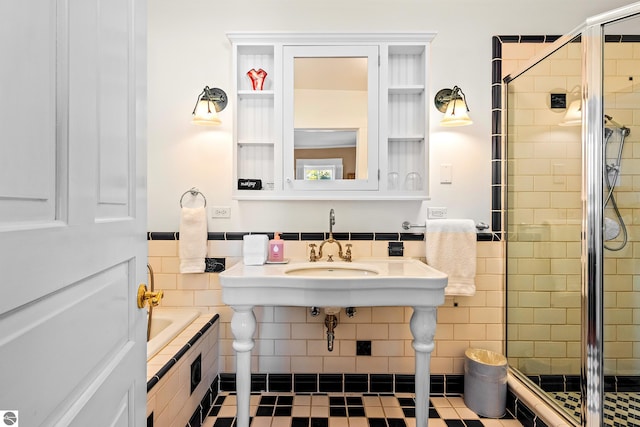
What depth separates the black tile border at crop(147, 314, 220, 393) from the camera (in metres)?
1.26

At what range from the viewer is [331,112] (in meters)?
1.98

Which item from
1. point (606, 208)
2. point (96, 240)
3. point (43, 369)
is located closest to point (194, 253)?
point (96, 240)

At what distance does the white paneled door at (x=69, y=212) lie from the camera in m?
0.42

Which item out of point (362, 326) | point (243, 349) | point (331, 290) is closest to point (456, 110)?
point (331, 290)

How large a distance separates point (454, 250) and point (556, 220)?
51cm

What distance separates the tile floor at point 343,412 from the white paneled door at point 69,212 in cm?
118

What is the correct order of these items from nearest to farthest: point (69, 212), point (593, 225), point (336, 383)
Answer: point (69, 212), point (593, 225), point (336, 383)

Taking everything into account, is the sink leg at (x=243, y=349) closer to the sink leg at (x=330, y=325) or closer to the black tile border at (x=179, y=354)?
the black tile border at (x=179, y=354)

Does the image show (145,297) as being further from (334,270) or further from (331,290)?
(334,270)

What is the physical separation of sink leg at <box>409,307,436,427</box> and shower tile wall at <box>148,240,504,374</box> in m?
0.49

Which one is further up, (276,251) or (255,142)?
(255,142)

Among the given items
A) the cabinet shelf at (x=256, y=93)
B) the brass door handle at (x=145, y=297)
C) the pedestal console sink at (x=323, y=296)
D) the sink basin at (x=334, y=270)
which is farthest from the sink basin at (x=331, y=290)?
the cabinet shelf at (x=256, y=93)

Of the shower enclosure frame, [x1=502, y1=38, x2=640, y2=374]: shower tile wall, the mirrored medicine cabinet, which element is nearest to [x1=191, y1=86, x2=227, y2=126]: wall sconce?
the mirrored medicine cabinet

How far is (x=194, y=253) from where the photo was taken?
6.67 feet
